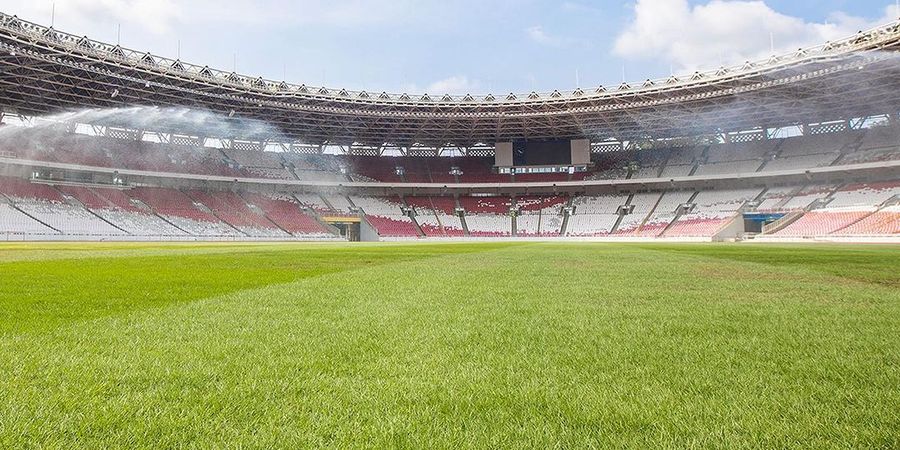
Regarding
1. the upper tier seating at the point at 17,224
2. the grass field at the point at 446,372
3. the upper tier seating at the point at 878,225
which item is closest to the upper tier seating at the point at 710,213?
the upper tier seating at the point at 878,225

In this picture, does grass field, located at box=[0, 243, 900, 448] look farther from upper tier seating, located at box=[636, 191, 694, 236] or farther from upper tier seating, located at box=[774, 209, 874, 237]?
upper tier seating, located at box=[636, 191, 694, 236]

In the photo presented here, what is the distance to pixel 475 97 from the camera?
39750 millimetres

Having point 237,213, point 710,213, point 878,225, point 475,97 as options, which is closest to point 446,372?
point 475,97

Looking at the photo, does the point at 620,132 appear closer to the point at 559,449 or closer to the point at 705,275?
the point at 705,275

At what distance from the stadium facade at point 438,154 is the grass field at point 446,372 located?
30600 mm

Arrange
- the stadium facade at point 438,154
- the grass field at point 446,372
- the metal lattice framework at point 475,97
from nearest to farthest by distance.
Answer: the grass field at point 446,372 → the metal lattice framework at point 475,97 → the stadium facade at point 438,154

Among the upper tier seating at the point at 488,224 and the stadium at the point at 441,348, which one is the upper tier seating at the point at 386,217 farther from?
the stadium at the point at 441,348

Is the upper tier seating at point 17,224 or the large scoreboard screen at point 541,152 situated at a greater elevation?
the large scoreboard screen at point 541,152

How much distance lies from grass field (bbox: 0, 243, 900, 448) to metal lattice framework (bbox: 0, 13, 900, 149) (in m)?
30.4

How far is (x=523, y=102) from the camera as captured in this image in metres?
39.1

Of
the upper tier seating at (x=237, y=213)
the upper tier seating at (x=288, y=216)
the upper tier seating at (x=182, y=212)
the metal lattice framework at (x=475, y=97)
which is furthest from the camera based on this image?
the upper tier seating at (x=288, y=216)

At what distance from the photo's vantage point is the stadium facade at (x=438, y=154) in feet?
106

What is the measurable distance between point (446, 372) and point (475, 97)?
128 ft

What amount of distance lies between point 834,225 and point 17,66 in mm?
51465
